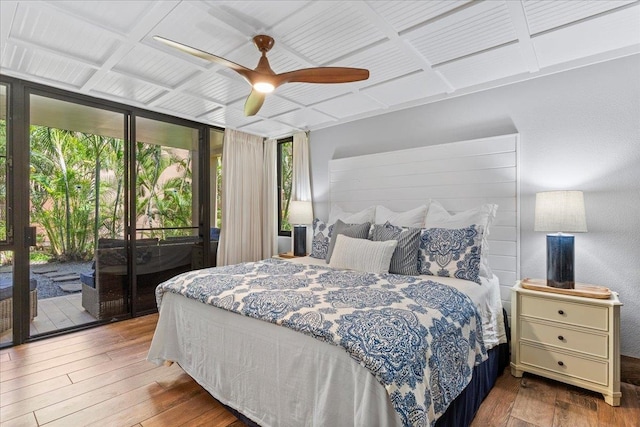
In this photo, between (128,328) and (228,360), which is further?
(128,328)

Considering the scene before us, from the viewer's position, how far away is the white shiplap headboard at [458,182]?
2787 mm

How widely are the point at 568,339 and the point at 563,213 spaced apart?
2.83 ft

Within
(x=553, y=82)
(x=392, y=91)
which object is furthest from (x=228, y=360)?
(x=553, y=82)

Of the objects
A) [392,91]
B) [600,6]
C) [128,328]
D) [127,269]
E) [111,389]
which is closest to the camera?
[600,6]

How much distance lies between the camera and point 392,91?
3.09 m

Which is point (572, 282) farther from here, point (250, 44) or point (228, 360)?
point (250, 44)

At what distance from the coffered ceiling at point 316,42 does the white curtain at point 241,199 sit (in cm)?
130

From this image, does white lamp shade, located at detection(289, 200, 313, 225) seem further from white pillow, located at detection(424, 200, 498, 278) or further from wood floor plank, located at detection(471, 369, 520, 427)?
wood floor plank, located at detection(471, 369, 520, 427)

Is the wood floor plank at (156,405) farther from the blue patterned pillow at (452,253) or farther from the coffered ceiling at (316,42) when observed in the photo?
the coffered ceiling at (316,42)

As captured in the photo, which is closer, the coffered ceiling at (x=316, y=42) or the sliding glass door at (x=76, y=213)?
the coffered ceiling at (x=316, y=42)

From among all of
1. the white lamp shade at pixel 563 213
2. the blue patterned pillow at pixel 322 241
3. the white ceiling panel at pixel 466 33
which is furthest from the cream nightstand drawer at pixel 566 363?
the white ceiling panel at pixel 466 33

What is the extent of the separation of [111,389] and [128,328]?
1277 mm

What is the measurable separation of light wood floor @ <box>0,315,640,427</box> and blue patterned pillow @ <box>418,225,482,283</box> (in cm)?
83

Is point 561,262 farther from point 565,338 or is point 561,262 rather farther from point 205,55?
point 205,55
